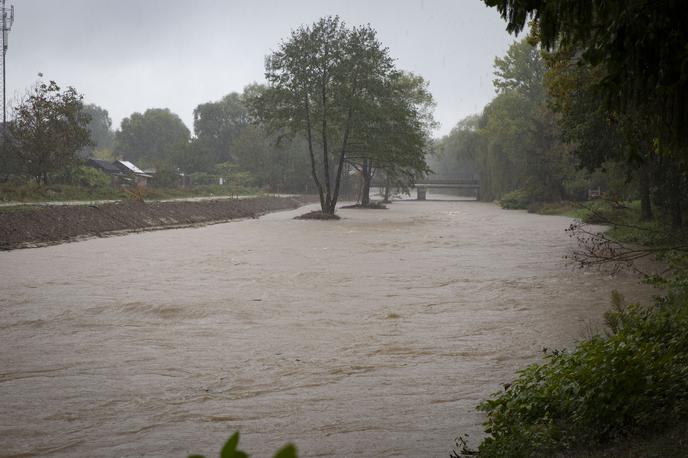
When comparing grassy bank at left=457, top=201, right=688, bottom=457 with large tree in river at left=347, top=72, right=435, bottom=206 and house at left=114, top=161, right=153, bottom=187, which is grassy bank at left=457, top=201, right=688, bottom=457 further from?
house at left=114, top=161, right=153, bottom=187

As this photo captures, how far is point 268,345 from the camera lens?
1099 cm

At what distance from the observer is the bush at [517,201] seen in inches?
2406

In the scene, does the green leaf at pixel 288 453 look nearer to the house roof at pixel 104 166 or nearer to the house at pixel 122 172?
the house at pixel 122 172

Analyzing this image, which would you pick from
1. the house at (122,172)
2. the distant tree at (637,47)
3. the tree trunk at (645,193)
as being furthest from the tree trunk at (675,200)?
the house at (122,172)

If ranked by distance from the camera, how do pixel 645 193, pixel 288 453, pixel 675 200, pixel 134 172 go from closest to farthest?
pixel 288 453, pixel 675 200, pixel 645 193, pixel 134 172

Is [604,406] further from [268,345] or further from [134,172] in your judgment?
[134,172]

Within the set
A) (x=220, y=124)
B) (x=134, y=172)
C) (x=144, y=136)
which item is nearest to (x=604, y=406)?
(x=134, y=172)

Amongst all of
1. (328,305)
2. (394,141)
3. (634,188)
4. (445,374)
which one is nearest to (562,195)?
(394,141)

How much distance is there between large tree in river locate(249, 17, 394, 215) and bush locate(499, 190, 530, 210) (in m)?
19.9

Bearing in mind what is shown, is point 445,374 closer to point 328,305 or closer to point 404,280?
point 328,305

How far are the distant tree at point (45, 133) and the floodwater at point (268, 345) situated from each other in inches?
915

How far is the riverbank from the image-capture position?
25.3 m

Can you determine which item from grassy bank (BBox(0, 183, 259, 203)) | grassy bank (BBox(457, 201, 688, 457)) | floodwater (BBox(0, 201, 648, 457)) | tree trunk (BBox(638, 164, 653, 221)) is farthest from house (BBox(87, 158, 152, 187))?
grassy bank (BBox(457, 201, 688, 457))

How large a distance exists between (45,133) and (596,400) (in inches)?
1750
